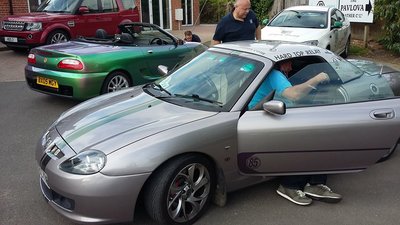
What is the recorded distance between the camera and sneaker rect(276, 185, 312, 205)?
370 centimetres

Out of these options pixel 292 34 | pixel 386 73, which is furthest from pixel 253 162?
pixel 292 34

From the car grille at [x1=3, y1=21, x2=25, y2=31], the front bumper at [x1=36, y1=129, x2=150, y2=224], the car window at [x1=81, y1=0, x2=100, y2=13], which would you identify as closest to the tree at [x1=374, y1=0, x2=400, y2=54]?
the car window at [x1=81, y1=0, x2=100, y2=13]

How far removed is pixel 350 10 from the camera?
47.1 feet

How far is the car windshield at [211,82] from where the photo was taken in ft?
11.8

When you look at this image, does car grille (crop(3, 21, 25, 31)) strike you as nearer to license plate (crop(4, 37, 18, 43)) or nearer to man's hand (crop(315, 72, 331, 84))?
license plate (crop(4, 37, 18, 43))

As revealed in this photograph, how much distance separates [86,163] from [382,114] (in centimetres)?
252

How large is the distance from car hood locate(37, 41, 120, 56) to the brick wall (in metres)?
10.5

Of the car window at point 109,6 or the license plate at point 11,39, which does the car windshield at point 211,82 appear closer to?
the license plate at point 11,39

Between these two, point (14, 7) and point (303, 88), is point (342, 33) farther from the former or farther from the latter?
point (14, 7)

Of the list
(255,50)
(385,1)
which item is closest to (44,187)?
(255,50)

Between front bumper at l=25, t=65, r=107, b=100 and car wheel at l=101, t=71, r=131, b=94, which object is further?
car wheel at l=101, t=71, r=131, b=94

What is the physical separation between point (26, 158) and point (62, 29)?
7.38m

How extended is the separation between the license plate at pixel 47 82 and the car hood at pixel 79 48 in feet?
1.42

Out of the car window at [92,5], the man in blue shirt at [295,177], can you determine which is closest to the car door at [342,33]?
the car window at [92,5]
